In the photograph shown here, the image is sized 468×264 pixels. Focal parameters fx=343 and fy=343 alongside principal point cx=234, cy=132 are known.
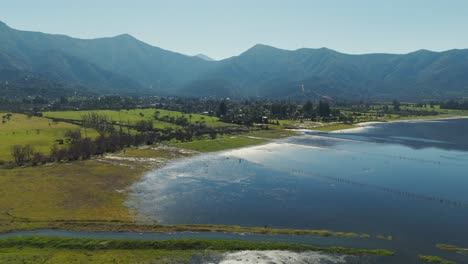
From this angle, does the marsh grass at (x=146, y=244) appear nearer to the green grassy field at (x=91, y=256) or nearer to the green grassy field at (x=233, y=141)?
the green grassy field at (x=91, y=256)

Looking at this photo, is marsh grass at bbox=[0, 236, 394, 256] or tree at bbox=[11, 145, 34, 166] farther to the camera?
tree at bbox=[11, 145, 34, 166]

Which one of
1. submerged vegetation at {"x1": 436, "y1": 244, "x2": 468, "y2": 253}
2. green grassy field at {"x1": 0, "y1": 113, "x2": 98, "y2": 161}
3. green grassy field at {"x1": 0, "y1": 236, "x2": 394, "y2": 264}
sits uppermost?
green grassy field at {"x1": 0, "y1": 113, "x2": 98, "y2": 161}

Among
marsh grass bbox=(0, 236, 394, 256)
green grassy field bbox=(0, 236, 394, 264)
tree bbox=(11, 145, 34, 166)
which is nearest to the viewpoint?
green grassy field bbox=(0, 236, 394, 264)

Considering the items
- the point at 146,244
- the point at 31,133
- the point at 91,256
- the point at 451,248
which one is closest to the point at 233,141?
the point at 31,133

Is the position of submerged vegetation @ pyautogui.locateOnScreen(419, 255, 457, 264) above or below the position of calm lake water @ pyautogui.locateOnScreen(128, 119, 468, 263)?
below

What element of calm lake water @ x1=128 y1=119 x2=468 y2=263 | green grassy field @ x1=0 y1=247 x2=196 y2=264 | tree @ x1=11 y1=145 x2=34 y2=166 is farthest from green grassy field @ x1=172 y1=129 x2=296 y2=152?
green grassy field @ x1=0 y1=247 x2=196 y2=264

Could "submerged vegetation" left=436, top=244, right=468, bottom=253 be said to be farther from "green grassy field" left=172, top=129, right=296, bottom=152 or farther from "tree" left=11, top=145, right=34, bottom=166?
"tree" left=11, top=145, right=34, bottom=166

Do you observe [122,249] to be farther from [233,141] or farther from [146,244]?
[233,141]
